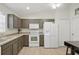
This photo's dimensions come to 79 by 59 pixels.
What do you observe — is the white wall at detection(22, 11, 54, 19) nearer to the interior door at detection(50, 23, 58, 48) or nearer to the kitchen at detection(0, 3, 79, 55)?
the kitchen at detection(0, 3, 79, 55)

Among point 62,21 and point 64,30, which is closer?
point 64,30

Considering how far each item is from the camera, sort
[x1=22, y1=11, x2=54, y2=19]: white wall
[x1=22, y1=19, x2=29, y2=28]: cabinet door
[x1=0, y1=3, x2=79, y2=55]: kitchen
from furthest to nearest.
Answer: [x1=22, y1=19, x2=29, y2=28]: cabinet door
[x1=22, y1=11, x2=54, y2=19]: white wall
[x1=0, y1=3, x2=79, y2=55]: kitchen

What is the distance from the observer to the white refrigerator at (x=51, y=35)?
623 cm

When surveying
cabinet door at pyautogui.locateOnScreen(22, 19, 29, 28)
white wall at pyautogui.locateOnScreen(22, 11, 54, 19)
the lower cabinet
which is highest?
white wall at pyautogui.locateOnScreen(22, 11, 54, 19)

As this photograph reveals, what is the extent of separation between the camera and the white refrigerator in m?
6.23

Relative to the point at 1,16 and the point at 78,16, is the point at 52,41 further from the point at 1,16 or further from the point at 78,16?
the point at 1,16

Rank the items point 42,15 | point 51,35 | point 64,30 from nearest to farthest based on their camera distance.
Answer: point 51,35 < point 64,30 < point 42,15

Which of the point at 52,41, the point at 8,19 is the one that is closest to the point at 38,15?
the point at 52,41

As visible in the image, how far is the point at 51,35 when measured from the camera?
20.6 ft

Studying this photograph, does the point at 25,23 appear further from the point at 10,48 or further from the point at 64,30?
the point at 10,48

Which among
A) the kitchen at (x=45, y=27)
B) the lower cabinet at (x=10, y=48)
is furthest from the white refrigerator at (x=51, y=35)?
the lower cabinet at (x=10, y=48)

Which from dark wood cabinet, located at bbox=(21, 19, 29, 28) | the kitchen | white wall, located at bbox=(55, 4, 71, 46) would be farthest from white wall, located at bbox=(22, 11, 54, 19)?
white wall, located at bbox=(55, 4, 71, 46)

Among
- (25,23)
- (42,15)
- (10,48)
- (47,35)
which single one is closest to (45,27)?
(47,35)

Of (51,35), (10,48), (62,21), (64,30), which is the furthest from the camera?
(62,21)
